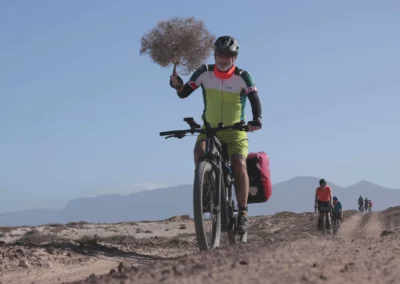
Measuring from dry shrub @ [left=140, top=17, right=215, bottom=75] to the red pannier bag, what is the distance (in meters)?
20.5

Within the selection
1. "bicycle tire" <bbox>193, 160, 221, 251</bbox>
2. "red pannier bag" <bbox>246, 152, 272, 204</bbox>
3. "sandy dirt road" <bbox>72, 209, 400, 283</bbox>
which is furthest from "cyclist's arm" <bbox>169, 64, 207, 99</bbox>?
"sandy dirt road" <bbox>72, 209, 400, 283</bbox>

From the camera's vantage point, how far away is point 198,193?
652cm

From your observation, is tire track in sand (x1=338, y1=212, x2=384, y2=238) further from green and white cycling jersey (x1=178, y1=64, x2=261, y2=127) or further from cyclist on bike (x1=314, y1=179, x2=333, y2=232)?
green and white cycling jersey (x1=178, y1=64, x2=261, y2=127)

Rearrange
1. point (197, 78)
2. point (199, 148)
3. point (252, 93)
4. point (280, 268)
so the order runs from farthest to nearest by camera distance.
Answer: point (197, 78) → point (252, 93) → point (199, 148) → point (280, 268)

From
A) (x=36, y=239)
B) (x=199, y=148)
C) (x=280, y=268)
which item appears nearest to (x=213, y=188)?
(x=199, y=148)

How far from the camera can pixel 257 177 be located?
7.89m

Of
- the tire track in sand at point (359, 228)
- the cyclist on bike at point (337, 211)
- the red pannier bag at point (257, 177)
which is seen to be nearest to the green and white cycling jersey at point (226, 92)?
the red pannier bag at point (257, 177)

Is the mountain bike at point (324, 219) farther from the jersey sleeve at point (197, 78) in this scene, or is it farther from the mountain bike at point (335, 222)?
the jersey sleeve at point (197, 78)

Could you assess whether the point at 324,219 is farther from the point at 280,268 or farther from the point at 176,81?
the point at 280,268

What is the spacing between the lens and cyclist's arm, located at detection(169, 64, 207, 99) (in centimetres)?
771

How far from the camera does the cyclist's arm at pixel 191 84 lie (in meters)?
7.71

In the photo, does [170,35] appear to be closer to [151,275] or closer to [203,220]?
[203,220]

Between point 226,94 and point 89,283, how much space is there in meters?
4.52

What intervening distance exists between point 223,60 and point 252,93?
0.55 m
